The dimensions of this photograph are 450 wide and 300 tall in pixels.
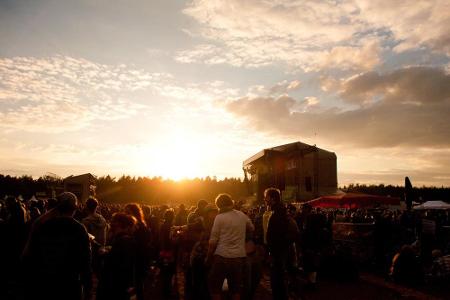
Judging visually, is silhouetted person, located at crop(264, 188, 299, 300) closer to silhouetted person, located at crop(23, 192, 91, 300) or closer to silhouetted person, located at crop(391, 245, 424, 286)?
silhouetted person, located at crop(23, 192, 91, 300)

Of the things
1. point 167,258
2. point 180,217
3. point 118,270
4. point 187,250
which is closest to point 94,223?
point 187,250

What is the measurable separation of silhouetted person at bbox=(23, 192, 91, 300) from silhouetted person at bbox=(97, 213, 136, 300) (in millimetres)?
271

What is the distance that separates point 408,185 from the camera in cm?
1345

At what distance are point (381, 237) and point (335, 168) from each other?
31752 mm

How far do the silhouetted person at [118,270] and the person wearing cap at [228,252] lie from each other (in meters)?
1.70

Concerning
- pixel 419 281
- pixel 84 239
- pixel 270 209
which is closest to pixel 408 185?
pixel 419 281

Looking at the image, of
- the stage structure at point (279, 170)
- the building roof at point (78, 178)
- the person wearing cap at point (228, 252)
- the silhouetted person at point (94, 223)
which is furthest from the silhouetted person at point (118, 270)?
the building roof at point (78, 178)

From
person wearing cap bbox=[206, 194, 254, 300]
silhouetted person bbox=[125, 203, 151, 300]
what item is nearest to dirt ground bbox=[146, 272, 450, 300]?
silhouetted person bbox=[125, 203, 151, 300]

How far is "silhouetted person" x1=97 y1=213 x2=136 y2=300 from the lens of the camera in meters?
4.60

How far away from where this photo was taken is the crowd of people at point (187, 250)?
4.36 metres

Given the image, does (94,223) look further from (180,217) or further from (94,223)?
(180,217)

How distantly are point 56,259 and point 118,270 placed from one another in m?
0.68

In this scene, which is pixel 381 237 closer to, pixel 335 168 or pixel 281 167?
pixel 281 167

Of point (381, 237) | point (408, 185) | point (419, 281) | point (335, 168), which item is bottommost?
point (419, 281)
